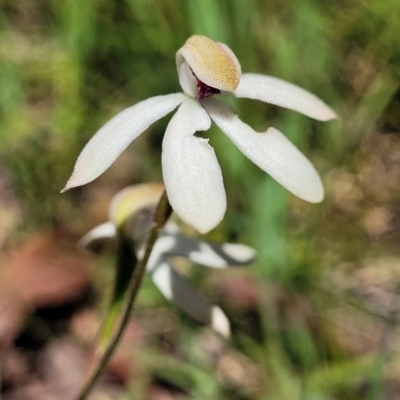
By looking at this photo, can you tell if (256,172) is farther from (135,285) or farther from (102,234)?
(135,285)

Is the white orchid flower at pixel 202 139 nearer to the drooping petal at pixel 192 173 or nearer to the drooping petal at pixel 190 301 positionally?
the drooping petal at pixel 192 173

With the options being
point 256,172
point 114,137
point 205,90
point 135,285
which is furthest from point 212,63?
point 256,172

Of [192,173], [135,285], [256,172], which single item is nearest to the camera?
[192,173]

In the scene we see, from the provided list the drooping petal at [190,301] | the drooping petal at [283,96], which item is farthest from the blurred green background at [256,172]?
the drooping petal at [283,96]

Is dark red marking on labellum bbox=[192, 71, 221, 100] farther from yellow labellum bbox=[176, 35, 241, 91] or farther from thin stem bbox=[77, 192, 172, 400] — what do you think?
thin stem bbox=[77, 192, 172, 400]

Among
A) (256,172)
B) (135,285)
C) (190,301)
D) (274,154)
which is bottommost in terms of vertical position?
(256,172)

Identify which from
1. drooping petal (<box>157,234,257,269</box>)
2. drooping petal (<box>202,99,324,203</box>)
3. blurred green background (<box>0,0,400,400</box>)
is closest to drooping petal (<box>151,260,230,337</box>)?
drooping petal (<box>157,234,257,269</box>)

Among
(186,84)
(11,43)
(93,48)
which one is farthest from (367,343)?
(11,43)
